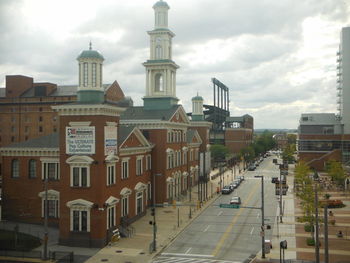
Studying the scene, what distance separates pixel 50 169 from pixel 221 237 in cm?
2094

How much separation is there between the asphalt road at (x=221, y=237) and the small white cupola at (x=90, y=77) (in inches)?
645

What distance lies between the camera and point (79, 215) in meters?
42.1

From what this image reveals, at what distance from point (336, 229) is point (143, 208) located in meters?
23.3

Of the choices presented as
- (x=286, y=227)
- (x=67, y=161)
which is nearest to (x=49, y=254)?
(x=67, y=161)

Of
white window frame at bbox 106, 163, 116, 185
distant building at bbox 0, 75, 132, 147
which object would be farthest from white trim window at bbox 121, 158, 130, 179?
distant building at bbox 0, 75, 132, 147

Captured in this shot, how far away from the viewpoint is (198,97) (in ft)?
315

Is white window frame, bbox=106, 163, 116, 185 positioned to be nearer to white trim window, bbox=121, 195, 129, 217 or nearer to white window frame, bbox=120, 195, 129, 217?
white window frame, bbox=120, 195, 129, 217

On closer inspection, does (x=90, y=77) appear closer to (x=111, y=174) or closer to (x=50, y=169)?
(x=111, y=174)

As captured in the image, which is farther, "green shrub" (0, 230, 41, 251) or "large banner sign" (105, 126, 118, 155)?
"large banner sign" (105, 126, 118, 155)

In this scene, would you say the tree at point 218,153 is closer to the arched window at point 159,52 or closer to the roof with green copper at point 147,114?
the roof with green copper at point 147,114

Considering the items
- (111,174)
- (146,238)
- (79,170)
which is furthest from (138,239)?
(79,170)

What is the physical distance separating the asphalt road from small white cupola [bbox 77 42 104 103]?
16389 millimetres

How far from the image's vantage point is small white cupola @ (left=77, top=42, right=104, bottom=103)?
1695 inches

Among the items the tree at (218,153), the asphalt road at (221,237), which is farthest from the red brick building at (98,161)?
the tree at (218,153)
